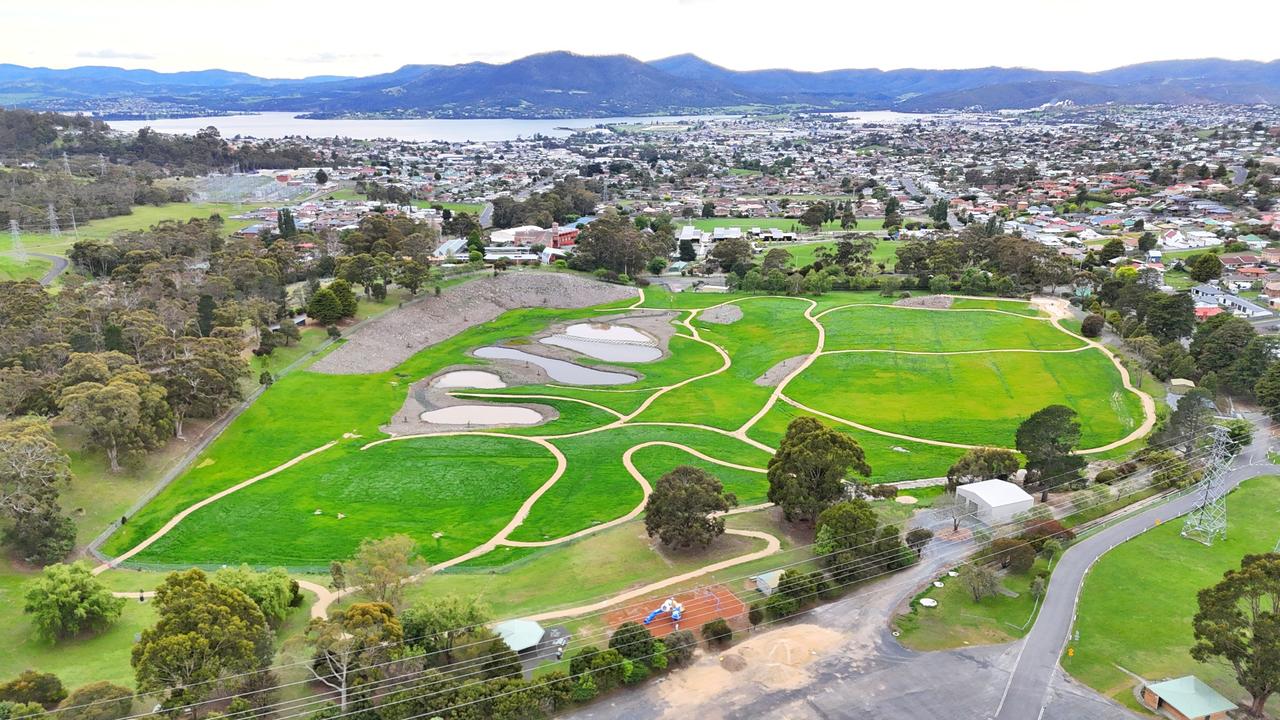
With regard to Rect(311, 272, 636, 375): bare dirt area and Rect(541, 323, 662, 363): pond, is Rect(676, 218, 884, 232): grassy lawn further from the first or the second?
Rect(541, 323, 662, 363): pond

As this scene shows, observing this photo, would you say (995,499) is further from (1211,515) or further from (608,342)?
(608,342)

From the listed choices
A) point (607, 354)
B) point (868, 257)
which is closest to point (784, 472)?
point (607, 354)

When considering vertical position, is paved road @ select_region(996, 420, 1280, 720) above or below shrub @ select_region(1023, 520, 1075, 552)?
below

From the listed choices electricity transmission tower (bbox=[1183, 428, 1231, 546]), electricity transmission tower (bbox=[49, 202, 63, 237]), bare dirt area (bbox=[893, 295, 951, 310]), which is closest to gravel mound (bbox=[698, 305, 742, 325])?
bare dirt area (bbox=[893, 295, 951, 310])

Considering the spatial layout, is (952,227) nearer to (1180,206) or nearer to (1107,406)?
(1180,206)

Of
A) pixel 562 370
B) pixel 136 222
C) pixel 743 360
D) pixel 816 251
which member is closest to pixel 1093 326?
pixel 743 360

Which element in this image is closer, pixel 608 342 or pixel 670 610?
pixel 670 610

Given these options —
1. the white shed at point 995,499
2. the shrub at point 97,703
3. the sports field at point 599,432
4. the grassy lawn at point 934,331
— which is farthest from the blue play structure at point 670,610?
the grassy lawn at point 934,331
